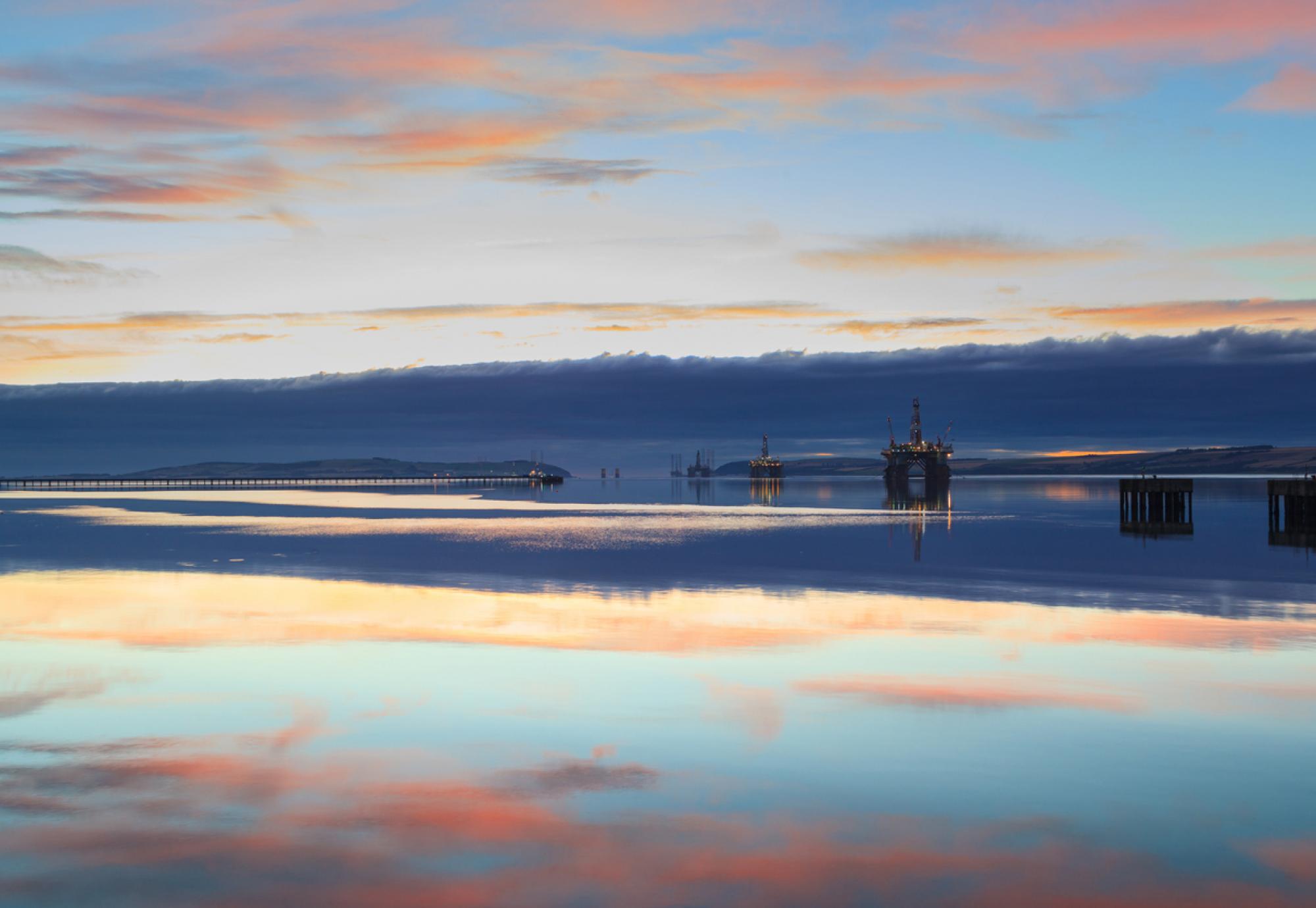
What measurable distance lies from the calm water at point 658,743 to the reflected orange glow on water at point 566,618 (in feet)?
0.66

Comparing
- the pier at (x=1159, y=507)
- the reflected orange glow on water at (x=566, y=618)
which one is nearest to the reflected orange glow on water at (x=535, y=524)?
the pier at (x=1159, y=507)

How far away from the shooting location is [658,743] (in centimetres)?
1702

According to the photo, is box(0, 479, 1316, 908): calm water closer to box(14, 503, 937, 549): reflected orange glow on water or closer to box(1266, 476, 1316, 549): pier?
box(1266, 476, 1316, 549): pier

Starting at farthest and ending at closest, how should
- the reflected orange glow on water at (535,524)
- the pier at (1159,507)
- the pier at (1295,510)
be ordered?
the pier at (1159,507)
the reflected orange glow on water at (535,524)
the pier at (1295,510)

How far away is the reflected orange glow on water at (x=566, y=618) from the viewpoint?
27.3m

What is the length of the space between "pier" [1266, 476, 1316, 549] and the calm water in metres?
26.9

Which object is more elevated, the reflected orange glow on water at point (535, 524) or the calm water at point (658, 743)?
the calm water at point (658, 743)

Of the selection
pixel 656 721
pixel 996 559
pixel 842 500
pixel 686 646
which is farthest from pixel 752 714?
pixel 842 500

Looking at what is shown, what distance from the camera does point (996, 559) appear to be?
171 feet

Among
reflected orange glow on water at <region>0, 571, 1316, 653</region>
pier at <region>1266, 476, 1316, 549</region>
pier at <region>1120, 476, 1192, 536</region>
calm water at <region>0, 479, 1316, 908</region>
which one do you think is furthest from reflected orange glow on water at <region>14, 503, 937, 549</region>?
calm water at <region>0, 479, 1316, 908</region>

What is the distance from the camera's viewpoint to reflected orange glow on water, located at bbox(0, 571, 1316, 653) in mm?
27281

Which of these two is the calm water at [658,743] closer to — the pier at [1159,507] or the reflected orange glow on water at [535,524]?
the reflected orange glow on water at [535,524]

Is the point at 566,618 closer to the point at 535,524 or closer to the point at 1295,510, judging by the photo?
the point at 1295,510

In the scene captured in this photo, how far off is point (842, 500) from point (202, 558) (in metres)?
123
